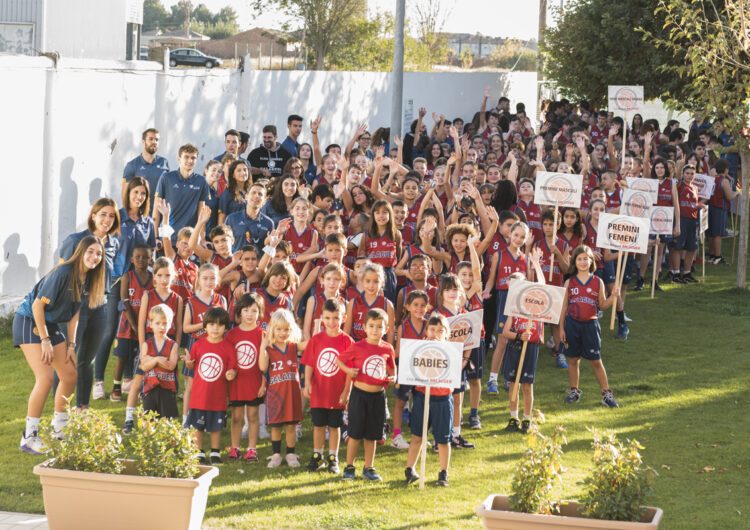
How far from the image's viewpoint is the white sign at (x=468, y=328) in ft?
28.7

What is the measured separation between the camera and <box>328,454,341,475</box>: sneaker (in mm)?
8250

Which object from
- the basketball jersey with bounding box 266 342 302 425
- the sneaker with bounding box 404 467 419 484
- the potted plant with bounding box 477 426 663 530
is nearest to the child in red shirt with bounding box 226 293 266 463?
the basketball jersey with bounding box 266 342 302 425

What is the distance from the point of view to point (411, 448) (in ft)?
26.8

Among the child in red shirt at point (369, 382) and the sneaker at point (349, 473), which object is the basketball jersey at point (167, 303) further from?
the sneaker at point (349, 473)

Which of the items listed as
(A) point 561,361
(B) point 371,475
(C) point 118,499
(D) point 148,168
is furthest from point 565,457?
(D) point 148,168

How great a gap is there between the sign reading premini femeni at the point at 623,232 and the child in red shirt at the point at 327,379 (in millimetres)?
4830

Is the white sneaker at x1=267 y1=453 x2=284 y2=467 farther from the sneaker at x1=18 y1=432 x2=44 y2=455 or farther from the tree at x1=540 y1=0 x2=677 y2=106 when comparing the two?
the tree at x1=540 y1=0 x2=677 y2=106

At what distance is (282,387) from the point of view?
8.39 metres

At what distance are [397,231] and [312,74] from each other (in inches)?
515

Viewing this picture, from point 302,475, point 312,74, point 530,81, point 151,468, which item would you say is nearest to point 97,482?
point 151,468

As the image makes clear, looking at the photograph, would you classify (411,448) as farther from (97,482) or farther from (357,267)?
(97,482)

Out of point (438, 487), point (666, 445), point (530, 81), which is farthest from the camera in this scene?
point (530, 81)

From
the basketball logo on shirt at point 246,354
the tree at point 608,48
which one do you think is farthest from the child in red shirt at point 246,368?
the tree at point 608,48

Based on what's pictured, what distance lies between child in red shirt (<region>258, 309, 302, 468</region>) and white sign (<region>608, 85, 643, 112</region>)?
9.94m
